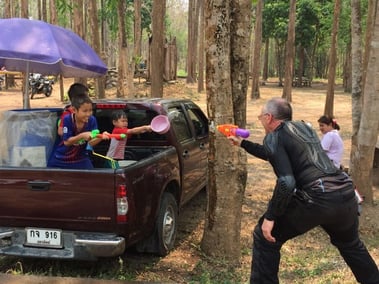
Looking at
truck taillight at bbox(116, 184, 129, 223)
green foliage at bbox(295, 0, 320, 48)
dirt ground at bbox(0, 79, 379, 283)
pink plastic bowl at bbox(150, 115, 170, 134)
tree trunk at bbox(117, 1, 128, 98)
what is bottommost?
dirt ground at bbox(0, 79, 379, 283)

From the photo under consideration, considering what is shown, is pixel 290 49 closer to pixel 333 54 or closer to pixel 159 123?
pixel 333 54

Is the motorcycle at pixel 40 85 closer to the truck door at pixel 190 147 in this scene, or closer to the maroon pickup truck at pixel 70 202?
the truck door at pixel 190 147

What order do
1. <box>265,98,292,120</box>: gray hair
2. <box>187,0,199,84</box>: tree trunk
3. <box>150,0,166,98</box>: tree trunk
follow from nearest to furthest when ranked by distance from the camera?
<box>265,98,292,120</box>: gray hair → <box>150,0,166,98</box>: tree trunk → <box>187,0,199,84</box>: tree trunk

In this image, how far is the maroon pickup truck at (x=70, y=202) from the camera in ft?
13.8

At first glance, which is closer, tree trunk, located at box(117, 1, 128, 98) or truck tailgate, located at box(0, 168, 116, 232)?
truck tailgate, located at box(0, 168, 116, 232)

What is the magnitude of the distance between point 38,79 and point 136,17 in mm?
7864

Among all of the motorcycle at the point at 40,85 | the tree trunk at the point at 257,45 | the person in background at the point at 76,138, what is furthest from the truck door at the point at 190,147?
the motorcycle at the point at 40,85

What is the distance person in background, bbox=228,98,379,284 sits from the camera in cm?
335

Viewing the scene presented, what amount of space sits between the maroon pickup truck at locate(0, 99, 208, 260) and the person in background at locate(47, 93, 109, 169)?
23 cm

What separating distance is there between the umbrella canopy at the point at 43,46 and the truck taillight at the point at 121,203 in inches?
81.7

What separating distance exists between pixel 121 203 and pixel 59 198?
57 cm

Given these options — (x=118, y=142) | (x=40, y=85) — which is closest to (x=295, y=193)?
(x=118, y=142)

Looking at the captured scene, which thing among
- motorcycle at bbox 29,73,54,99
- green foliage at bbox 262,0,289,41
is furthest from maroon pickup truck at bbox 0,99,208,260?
green foliage at bbox 262,0,289,41

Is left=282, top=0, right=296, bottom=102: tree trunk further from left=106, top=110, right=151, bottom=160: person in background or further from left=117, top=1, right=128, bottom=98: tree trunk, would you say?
left=106, top=110, right=151, bottom=160: person in background
